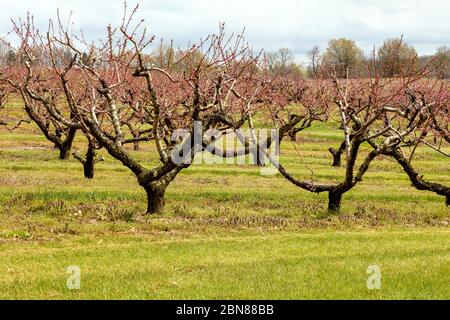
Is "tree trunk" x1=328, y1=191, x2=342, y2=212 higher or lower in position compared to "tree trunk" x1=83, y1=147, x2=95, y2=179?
lower

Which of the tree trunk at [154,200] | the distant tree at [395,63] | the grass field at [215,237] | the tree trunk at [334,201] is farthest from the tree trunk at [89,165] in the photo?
the distant tree at [395,63]

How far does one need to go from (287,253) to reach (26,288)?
5375 millimetres

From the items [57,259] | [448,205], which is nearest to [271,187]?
[448,205]

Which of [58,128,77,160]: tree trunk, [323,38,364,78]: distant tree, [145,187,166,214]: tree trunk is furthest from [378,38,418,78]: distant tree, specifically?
[58,128,77,160]: tree trunk

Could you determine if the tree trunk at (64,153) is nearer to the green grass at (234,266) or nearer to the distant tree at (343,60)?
the distant tree at (343,60)

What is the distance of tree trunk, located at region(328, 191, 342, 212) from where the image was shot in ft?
60.4

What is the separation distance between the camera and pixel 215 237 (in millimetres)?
14305

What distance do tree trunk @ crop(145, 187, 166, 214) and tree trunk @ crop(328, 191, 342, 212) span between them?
5.65 meters

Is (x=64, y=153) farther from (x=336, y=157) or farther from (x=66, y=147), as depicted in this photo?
(x=336, y=157)

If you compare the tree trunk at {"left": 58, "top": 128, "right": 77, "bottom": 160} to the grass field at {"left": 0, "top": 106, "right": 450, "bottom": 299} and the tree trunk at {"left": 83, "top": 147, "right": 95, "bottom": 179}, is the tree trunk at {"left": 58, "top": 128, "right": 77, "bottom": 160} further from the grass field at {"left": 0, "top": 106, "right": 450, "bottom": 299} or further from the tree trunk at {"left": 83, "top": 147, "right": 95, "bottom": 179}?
the tree trunk at {"left": 83, "top": 147, "right": 95, "bottom": 179}

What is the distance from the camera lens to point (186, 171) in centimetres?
2656

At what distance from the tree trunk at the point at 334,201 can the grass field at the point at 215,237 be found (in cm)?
30

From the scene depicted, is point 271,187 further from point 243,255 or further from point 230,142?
point 230,142
